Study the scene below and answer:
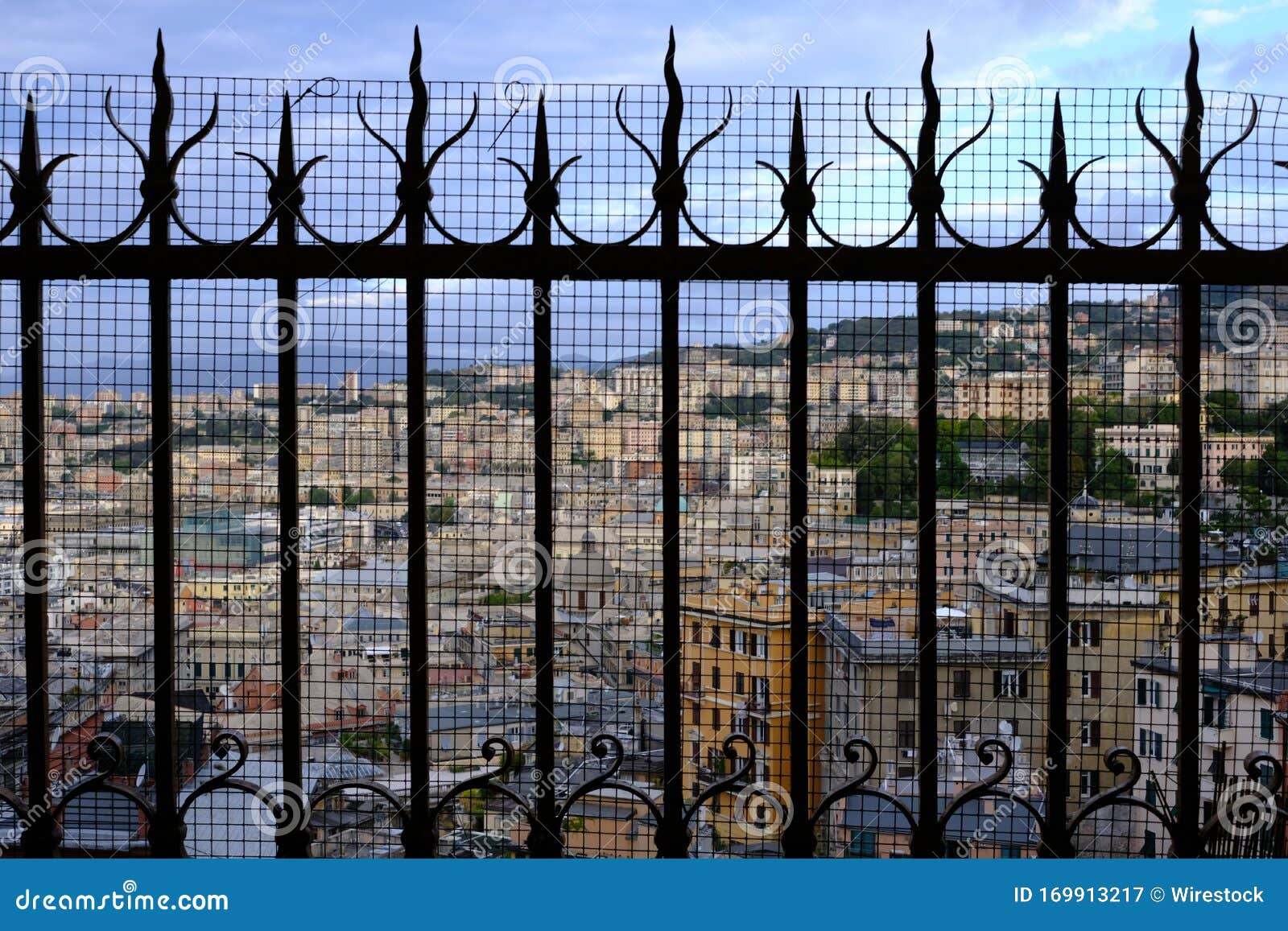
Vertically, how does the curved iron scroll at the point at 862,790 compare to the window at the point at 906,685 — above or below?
below

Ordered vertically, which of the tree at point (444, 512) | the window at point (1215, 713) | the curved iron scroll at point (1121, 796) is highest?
the tree at point (444, 512)

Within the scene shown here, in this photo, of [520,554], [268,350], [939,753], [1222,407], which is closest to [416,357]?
[268,350]

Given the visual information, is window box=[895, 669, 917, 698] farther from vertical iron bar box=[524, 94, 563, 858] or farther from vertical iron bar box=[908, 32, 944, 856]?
vertical iron bar box=[524, 94, 563, 858]

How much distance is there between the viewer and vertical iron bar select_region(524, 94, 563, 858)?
13.8 feet

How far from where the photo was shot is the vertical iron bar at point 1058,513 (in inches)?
165

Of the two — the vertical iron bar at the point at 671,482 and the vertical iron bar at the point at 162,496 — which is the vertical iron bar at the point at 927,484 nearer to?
the vertical iron bar at the point at 671,482

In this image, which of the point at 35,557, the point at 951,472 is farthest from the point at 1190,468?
the point at 35,557

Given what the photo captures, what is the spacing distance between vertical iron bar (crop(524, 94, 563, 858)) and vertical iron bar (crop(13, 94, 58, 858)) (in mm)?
2098

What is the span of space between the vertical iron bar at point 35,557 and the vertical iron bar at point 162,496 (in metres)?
0.48

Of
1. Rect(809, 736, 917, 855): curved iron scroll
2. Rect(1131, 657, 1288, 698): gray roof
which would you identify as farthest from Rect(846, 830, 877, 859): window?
Rect(1131, 657, 1288, 698): gray roof

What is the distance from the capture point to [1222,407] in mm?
4430

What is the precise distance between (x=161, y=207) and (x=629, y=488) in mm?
2283

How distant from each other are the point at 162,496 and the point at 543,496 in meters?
1.63

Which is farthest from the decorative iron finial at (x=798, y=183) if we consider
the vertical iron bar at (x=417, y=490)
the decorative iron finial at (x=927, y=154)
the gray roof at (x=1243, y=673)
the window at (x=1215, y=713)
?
the window at (x=1215, y=713)
